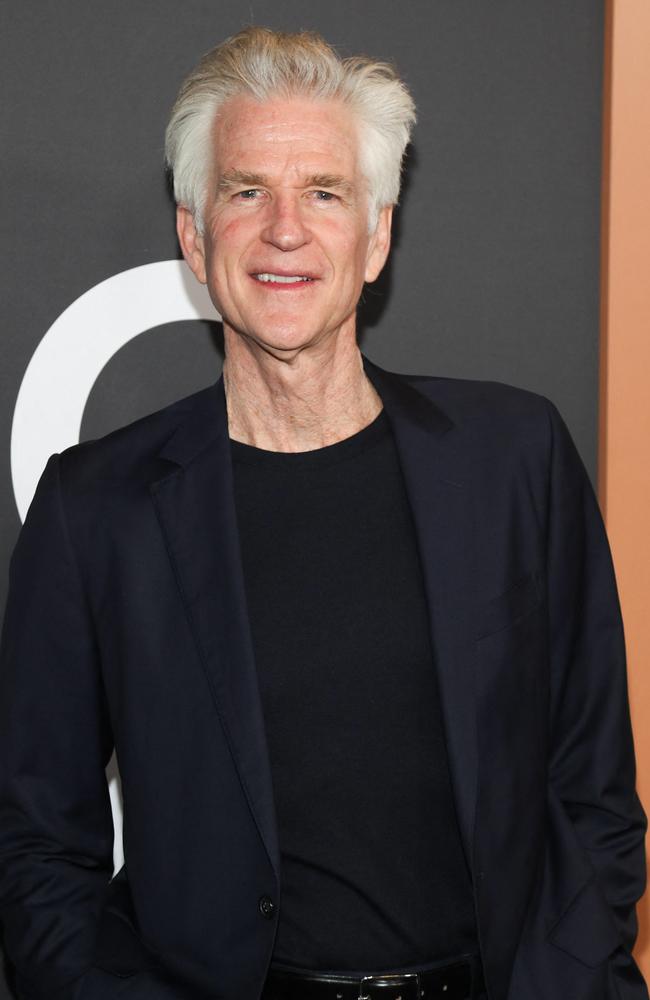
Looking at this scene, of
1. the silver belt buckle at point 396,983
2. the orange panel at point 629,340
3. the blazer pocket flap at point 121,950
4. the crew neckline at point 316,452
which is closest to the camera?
the silver belt buckle at point 396,983

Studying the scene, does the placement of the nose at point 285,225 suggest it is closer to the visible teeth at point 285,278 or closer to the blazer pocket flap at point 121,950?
the visible teeth at point 285,278

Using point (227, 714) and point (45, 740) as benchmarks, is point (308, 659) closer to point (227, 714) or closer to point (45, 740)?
point (227, 714)

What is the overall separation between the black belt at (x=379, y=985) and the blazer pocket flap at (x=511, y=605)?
1.67 feet

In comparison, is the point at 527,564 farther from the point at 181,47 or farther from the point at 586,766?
the point at 181,47

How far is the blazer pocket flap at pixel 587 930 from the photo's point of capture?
77.2 inches

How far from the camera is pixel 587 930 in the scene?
1973mm

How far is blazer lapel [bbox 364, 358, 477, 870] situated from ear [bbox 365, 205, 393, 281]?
231mm

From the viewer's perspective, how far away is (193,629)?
192cm

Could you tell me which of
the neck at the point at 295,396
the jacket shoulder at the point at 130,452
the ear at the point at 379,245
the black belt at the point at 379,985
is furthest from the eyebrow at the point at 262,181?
the black belt at the point at 379,985

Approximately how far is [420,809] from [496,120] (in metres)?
1.36

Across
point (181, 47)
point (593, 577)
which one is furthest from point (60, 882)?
point (181, 47)

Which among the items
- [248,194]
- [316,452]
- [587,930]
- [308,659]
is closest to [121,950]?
[308,659]

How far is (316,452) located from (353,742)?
19.0 inches

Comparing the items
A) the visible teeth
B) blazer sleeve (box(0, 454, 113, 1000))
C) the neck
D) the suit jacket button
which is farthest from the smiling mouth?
the suit jacket button
